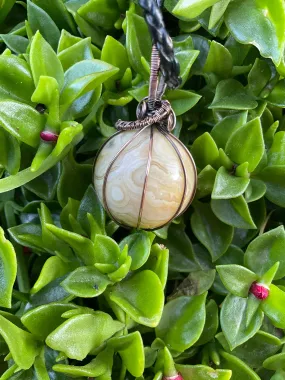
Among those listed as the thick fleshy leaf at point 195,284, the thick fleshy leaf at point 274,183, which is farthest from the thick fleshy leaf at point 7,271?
the thick fleshy leaf at point 274,183

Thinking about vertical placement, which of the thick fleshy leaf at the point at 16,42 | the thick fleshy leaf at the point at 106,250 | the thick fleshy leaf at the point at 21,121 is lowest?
the thick fleshy leaf at the point at 106,250

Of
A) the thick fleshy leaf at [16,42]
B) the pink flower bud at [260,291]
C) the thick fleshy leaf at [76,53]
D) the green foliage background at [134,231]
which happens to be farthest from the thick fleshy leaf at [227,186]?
the thick fleshy leaf at [16,42]

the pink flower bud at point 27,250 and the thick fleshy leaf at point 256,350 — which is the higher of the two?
the pink flower bud at point 27,250

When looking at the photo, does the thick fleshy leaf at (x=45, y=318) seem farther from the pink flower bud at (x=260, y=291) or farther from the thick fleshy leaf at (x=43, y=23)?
the thick fleshy leaf at (x=43, y=23)

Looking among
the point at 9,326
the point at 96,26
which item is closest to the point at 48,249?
the point at 9,326

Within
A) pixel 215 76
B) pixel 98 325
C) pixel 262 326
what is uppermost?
pixel 215 76

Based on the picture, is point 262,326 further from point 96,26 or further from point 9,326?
point 96,26

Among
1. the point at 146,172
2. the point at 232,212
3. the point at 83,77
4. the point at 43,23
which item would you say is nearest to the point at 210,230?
the point at 232,212

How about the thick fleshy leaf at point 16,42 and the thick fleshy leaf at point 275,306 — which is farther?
the thick fleshy leaf at point 16,42
